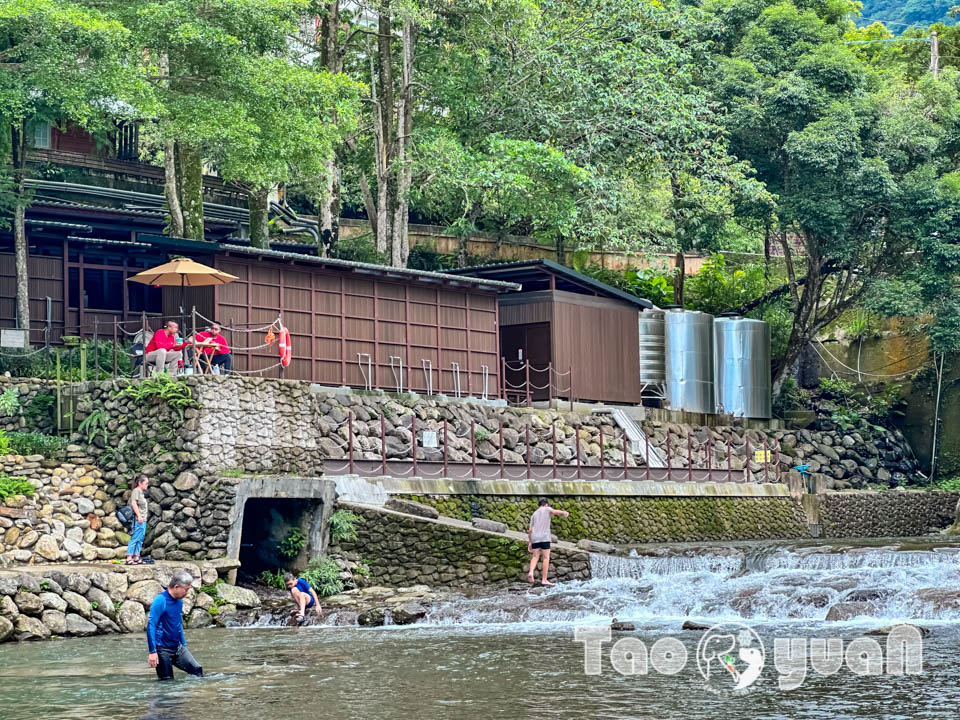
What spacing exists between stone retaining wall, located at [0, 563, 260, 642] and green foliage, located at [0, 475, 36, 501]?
7.79ft

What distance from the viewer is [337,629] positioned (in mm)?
19578

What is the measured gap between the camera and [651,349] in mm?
37031

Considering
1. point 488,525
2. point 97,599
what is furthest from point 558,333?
point 97,599

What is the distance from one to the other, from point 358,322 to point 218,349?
16.3ft

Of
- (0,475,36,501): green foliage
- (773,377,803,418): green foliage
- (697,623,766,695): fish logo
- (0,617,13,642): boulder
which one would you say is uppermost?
(773,377,803,418): green foliage

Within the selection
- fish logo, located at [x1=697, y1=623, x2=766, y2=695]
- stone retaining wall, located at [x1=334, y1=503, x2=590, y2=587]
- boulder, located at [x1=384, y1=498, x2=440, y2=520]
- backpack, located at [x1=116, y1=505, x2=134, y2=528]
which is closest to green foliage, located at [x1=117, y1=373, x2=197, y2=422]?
backpack, located at [x1=116, y1=505, x2=134, y2=528]

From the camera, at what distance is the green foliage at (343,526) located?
75.2 feet

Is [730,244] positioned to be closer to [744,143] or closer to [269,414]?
[744,143]

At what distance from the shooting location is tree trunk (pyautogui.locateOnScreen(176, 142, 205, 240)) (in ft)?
96.7

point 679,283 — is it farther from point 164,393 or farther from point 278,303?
point 164,393

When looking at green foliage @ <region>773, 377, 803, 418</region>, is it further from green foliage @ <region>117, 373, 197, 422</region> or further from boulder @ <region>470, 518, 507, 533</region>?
green foliage @ <region>117, 373, 197, 422</region>

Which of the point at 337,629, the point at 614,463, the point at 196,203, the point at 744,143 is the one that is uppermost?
the point at 744,143

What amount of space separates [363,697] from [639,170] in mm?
26098

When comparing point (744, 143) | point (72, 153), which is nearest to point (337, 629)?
point (72, 153)
